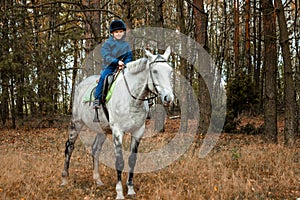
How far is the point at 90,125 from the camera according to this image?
719 centimetres

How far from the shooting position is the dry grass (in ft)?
19.0

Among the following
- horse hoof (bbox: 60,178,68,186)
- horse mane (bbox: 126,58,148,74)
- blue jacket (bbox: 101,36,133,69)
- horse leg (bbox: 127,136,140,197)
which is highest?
blue jacket (bbox: 101,36,133,69)

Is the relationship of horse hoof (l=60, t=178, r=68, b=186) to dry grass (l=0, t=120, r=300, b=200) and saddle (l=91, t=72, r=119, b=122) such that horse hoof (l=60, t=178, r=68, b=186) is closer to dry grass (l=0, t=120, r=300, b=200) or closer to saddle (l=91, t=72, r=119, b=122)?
dry grass (l=0, t=120, r=300, b=200)

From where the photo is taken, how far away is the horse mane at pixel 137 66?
5527 mm

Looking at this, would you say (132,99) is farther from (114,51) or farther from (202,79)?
(202,79)

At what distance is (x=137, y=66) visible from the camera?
18.5ft

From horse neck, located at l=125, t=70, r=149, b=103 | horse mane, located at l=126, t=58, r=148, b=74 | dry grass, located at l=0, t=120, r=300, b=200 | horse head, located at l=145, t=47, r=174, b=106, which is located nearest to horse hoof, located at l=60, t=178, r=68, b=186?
dry grass, located at l=0, t=120, r=300, b=200

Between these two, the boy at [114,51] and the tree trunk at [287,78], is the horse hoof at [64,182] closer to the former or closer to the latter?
the boy at [114,51]

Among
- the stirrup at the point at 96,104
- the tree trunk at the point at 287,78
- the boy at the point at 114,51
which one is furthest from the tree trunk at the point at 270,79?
the stirrup at the point at 96,104

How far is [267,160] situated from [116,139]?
4.39 metres

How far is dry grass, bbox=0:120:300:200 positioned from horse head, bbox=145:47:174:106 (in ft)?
6.09

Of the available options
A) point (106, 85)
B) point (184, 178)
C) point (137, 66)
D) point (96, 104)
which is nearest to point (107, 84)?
point (106, 85)

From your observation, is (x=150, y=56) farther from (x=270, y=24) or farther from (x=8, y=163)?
(x=270, y=24)

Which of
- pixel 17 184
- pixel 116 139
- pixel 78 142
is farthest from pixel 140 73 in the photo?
pixel 78 142
